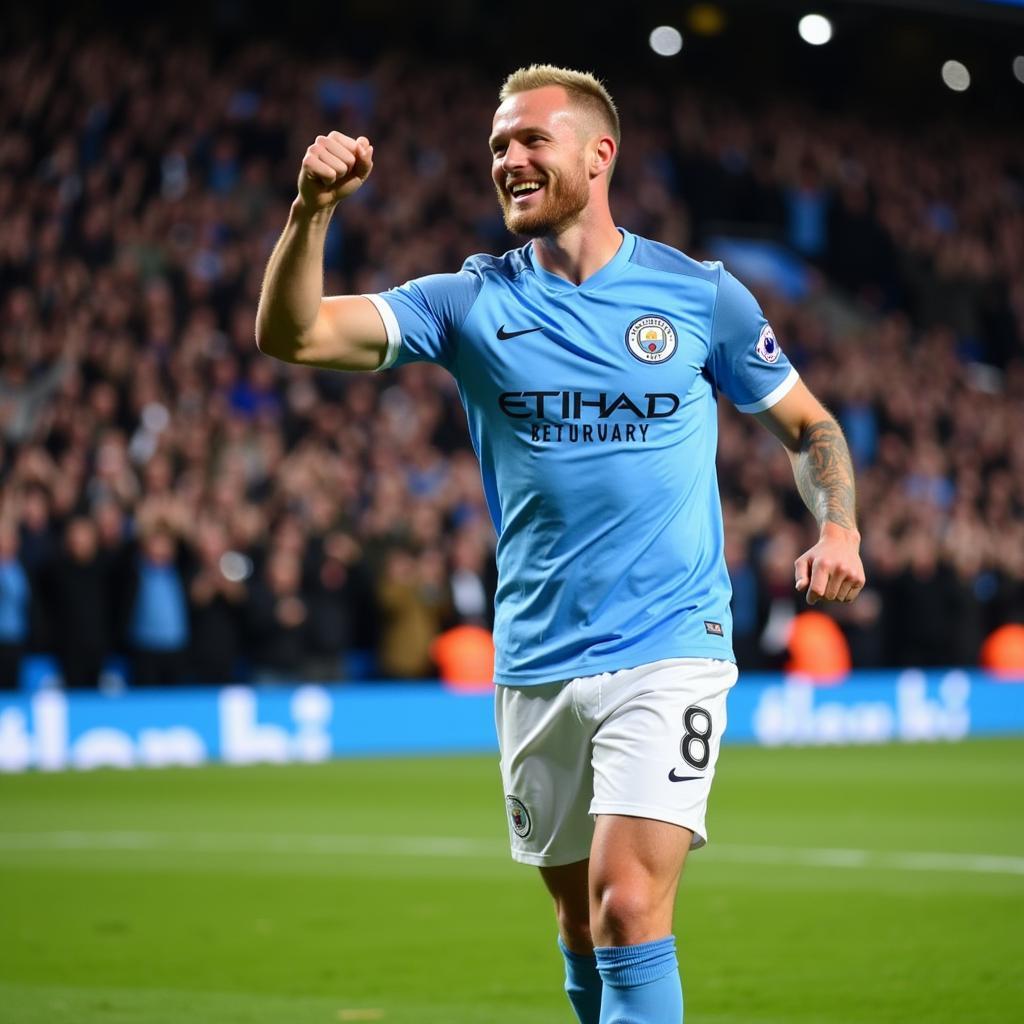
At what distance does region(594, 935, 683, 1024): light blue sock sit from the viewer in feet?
14.7

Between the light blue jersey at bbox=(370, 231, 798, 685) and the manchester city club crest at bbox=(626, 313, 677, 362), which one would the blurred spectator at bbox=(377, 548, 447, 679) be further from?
the manchester city club crest at bbox=(626, 313, 677, 362)

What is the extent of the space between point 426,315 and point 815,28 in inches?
1018

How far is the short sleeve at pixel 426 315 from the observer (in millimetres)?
4836

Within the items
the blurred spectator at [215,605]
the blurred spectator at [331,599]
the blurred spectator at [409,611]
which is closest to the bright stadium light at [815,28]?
the blurred spectator at [409,611]

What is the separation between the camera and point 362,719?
62.7 feet

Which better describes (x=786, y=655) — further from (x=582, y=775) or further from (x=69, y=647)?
(x=582, y=775)

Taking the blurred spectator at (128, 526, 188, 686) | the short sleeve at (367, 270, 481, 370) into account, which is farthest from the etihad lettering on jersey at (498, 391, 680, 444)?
the blurred spectator at (128, 526, 188, 686)

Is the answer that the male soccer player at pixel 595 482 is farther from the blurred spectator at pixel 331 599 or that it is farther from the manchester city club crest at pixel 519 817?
the blurred spectator at pixel 331 599

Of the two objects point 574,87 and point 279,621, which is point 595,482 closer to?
point 574,87

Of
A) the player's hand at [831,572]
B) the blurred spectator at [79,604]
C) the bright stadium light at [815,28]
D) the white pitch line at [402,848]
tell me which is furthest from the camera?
the bright stadium light at [815,28]

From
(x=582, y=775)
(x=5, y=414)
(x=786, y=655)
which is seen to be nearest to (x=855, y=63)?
(x=786, y=655)

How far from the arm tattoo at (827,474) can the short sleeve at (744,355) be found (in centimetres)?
14

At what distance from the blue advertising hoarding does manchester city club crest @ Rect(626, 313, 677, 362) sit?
40.7 ft

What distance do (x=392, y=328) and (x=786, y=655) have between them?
17705 mm
